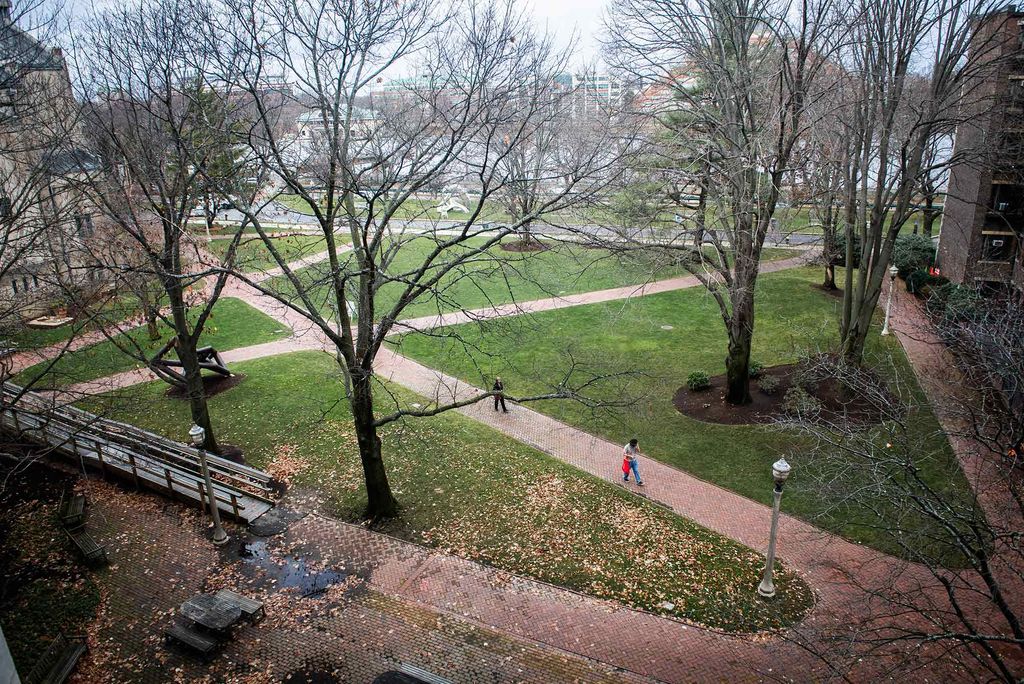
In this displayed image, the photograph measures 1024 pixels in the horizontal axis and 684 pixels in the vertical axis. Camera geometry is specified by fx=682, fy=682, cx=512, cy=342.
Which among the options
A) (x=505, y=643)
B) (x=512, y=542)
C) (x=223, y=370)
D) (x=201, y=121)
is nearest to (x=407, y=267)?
(x=223, y=370)

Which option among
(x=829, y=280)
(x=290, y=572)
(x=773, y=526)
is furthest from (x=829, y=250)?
(x=290, y=572)

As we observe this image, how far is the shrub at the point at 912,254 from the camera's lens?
2831 cm

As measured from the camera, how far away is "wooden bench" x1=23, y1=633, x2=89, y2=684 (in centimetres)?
893

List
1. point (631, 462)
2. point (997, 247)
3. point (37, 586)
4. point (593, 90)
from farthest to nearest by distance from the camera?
point (997, 247) < point (593, 90) < point (631, 462) < point (37, 586)

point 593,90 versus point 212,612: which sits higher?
point 593,90

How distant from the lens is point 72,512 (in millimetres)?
12516

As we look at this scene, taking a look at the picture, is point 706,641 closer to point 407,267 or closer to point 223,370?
point 223,370

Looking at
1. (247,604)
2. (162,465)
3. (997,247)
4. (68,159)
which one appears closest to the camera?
(247,604)

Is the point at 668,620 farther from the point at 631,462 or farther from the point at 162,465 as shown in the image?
the point at 162,465

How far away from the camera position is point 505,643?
1005 centimetres

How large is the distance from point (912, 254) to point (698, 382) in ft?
53.4

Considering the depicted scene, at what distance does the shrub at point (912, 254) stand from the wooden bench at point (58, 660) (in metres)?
29.3

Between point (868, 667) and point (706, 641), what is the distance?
2156 mm

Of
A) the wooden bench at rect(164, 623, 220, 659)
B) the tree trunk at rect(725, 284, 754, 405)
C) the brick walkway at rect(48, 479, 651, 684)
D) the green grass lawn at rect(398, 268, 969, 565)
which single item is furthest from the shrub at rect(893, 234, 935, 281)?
the wooden bench at rect(164, 623, 220, 659)
